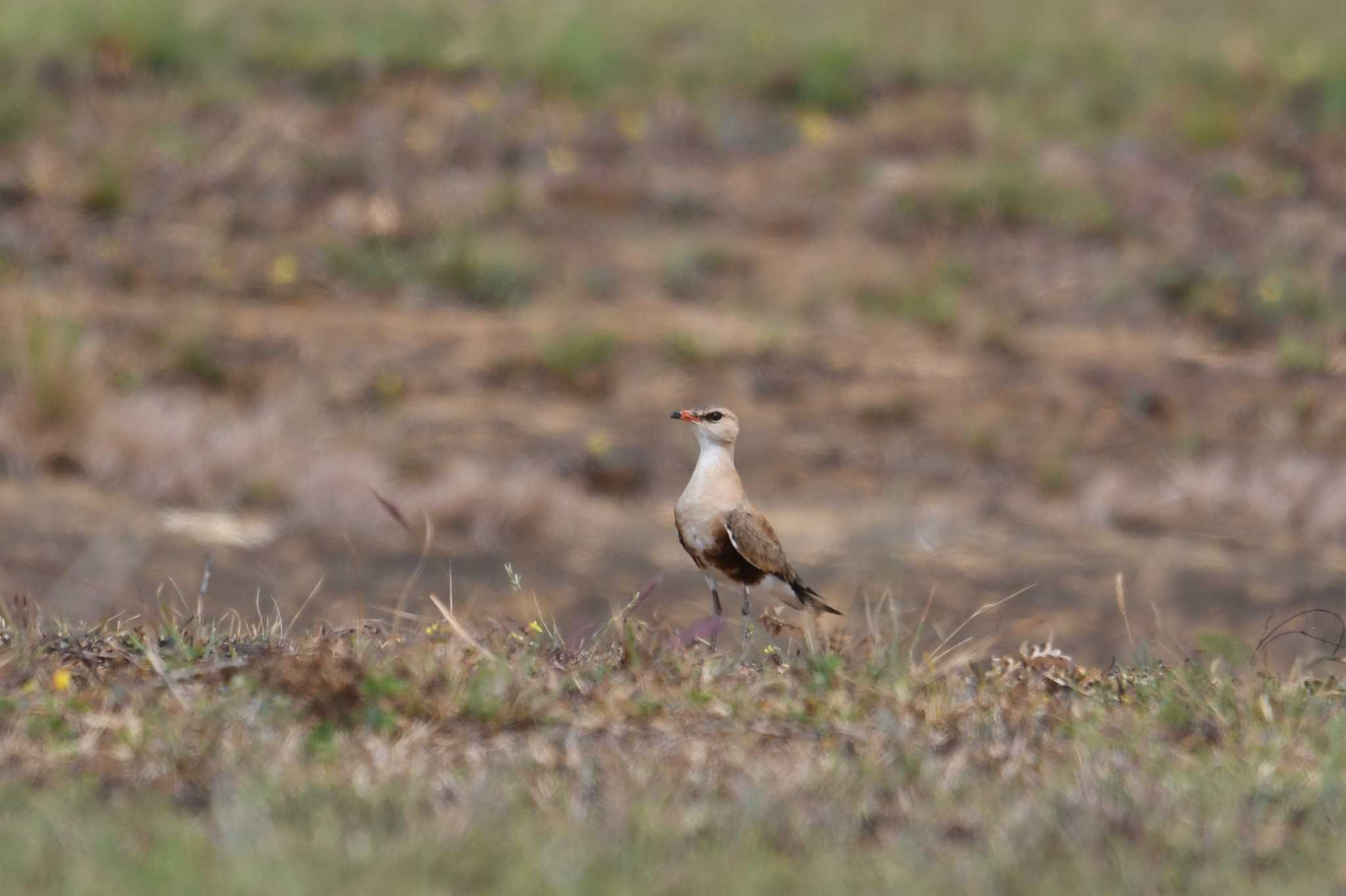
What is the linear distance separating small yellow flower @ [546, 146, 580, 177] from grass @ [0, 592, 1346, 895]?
30.7ft

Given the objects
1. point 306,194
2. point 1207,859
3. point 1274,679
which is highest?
point 1207,859

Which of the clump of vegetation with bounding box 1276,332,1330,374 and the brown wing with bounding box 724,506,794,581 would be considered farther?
the clump of vegetation with bounding box 1276,332,1330,374

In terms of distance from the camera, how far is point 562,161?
545 inches

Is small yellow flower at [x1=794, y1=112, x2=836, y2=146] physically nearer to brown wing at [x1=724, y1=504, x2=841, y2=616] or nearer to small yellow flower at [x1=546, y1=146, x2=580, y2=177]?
small yellow flower at [x1=546, y1=146, x2=580, y2=177]

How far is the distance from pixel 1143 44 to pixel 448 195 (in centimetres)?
651

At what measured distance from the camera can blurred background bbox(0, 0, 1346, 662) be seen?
9.01m

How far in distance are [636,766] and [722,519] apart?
929 millimetres

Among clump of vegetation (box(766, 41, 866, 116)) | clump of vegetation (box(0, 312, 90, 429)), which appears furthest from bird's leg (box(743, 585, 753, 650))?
clump of vegetation (box(766, 41, 866, 116))

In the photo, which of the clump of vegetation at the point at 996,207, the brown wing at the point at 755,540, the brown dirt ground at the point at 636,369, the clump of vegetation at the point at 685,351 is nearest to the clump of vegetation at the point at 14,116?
the brown dirt ground at the point at 636,369

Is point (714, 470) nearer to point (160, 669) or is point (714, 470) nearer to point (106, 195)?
point (160, 669)

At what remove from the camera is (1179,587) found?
8.98 meters

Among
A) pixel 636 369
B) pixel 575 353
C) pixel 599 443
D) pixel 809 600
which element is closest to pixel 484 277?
pixel 575 353

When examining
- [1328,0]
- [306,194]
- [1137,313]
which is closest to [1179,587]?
[1137,313]

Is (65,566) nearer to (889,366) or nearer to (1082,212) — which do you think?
(889,366)
